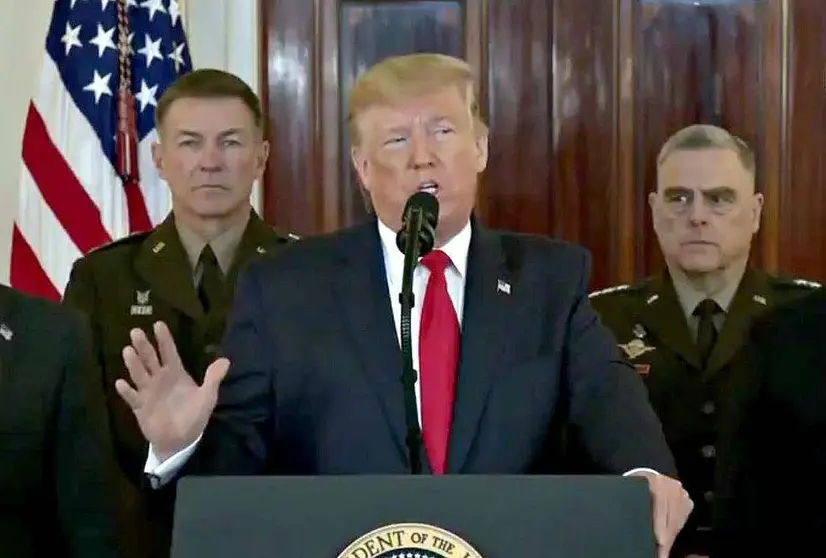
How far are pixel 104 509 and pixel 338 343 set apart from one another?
16.5 inches

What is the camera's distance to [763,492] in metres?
1.96

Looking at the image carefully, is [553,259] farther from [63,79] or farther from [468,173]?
[63,79]

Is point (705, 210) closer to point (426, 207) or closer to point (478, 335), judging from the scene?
point (478, 335)

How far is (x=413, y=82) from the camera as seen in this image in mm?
1800

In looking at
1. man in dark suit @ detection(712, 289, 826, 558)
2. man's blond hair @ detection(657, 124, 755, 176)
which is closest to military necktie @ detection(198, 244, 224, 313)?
man's blond hair @ detection(657, 124, 755, 176)

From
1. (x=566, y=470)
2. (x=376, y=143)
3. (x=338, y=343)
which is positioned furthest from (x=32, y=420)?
(x=566, y=470)

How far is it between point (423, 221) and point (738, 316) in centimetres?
135

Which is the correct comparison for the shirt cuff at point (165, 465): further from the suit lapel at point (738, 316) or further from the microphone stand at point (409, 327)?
the suit lapel at point (738, 316)

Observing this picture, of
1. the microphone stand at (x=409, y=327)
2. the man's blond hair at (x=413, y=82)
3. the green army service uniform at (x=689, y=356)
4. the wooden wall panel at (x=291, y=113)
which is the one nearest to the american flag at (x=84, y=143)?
the wooden wall panel at (x=291, y=113)

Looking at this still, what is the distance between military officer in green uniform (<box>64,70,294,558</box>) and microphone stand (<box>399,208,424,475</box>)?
1.14 metres

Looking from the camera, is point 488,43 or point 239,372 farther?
point 488,43

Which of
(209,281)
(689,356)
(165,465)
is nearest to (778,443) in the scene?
(689,356)

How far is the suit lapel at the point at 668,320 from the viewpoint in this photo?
2678 mm

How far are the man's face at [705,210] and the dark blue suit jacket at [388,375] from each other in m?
0.92
